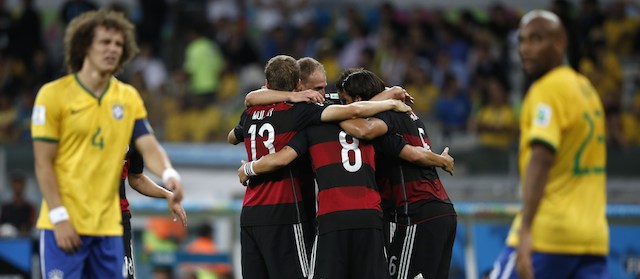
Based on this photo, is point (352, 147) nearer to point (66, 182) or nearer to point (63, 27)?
point (66, 182)

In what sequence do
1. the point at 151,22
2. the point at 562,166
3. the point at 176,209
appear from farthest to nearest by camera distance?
the point at 151,22
the point at 176,209
the point at 562,166

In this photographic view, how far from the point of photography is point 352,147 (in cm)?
903

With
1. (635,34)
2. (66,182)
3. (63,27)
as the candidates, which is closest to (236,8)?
(63,27)

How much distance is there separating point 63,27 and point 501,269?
17.3 meters

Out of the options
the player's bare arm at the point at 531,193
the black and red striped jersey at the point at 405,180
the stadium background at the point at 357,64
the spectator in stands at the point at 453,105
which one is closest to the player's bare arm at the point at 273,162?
the black and red striped jersey at the point at 405,180

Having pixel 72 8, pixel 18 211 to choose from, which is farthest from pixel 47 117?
pixel 72 8

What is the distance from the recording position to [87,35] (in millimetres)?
7574

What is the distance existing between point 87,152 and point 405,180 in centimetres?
292

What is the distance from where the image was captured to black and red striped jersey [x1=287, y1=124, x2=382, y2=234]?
887 centimetres

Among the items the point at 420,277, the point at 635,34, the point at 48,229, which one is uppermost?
the point at 635,34

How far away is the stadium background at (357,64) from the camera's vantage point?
14.6m

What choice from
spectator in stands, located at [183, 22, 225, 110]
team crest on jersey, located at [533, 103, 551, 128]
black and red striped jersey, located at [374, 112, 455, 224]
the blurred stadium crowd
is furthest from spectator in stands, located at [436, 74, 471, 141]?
team crest on jersey, located at [533, 103, 551, 128]

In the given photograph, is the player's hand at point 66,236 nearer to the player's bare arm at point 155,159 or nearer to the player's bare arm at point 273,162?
the player's bare arm at point 155,159

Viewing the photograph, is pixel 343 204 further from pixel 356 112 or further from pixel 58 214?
pixel 58 214
